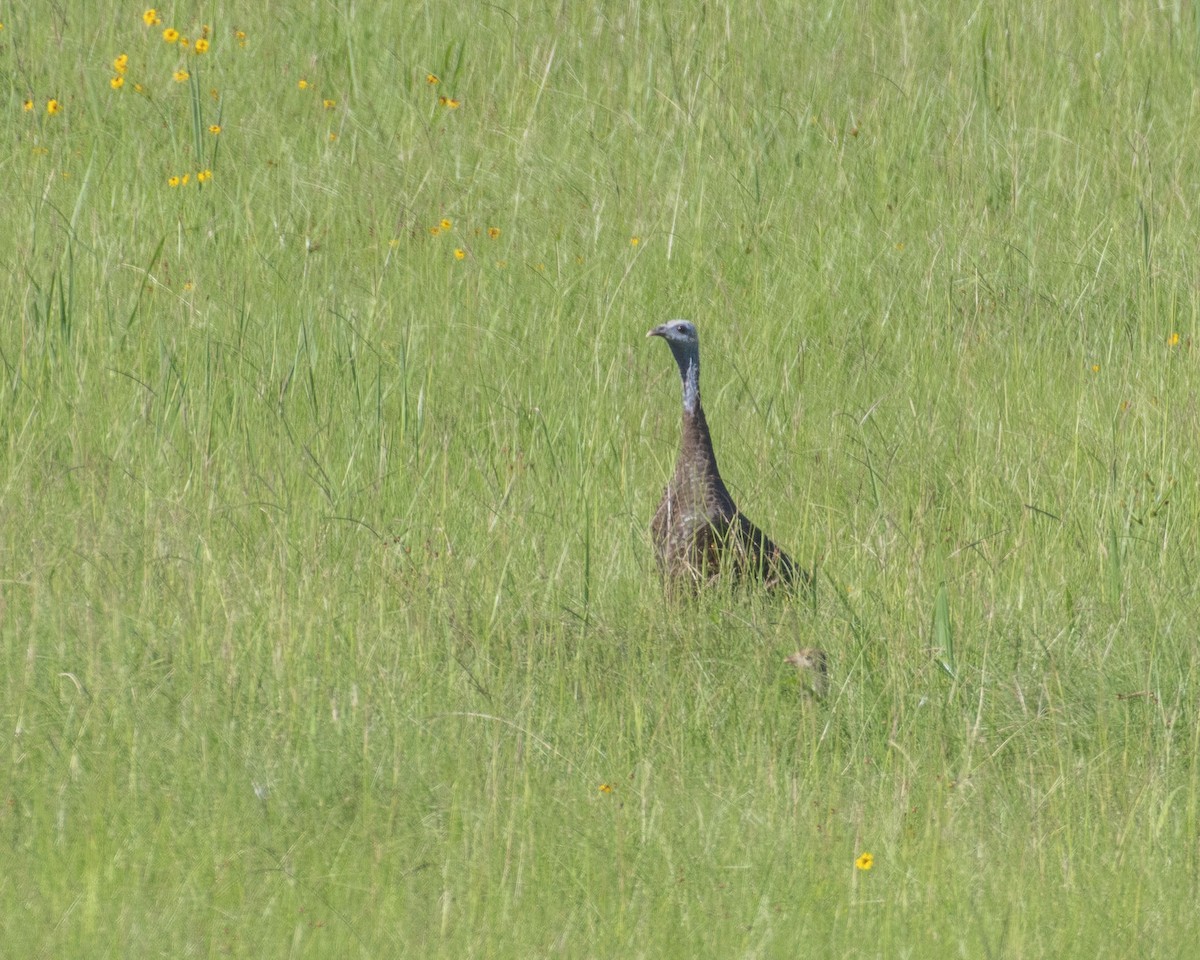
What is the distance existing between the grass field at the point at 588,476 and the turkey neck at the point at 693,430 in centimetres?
22

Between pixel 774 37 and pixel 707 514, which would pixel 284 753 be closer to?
pixel 707 514

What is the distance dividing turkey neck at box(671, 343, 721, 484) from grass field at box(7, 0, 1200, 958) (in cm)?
22

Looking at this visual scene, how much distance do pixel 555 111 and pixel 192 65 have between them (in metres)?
1.49

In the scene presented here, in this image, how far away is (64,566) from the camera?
155 inches

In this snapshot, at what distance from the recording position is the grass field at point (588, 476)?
3.03 metres

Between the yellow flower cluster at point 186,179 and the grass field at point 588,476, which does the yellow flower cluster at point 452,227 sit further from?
the yellow flower cluster at point 186,179

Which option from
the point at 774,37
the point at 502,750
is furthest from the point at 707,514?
the point at 774,37

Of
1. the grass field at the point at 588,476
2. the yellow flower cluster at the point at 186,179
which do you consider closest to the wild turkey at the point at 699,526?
the grass field at the point at 588,476

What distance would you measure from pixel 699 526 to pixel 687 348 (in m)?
0.62

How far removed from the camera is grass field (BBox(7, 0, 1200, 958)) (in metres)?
3.03

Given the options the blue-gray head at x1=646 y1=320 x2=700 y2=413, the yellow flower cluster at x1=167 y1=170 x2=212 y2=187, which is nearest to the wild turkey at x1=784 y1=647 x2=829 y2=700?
the blue-gray head at x1=646 y1=320 x2=700 y2=413

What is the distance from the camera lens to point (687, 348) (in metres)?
5.00

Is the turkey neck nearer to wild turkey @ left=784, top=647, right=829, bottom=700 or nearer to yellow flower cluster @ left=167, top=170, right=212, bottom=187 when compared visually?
wild turkey @ left=784, top=647, right=829, bottom=700

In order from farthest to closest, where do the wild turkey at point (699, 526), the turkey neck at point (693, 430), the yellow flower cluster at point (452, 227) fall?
the yellow flower cluster at point (452, 227)
the turkey neck at point (693, 430)
the wild turkey at point (699, 526)
